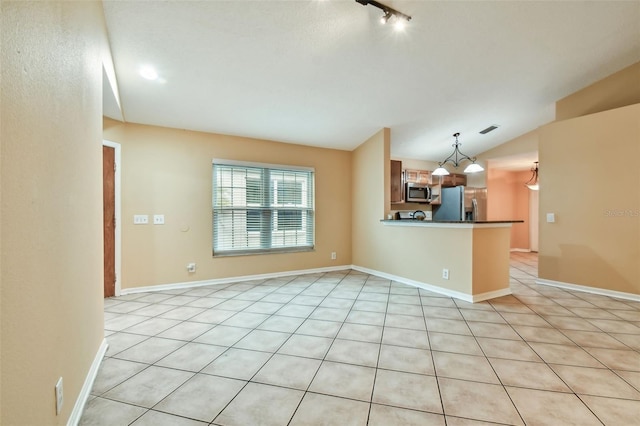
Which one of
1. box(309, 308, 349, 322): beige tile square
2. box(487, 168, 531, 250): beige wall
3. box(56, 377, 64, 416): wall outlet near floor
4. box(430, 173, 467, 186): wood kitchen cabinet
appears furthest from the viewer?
box(487, 168, 531, 250): beige wall

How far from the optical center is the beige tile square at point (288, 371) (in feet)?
5.49

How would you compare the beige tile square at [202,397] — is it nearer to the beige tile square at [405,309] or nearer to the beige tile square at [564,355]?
the beige tile square at [405,309]

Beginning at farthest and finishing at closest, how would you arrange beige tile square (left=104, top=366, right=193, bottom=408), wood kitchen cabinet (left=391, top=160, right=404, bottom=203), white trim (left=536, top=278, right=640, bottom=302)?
wood kitchen cabinet (left=391, top=160, right=404, bottom=203), white trim (left=536, top=278, right=640, bottom=302), beige tile square (left=104, top=366, right=193, bottom=408)

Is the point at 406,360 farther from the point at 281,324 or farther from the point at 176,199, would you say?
the point at 176,199

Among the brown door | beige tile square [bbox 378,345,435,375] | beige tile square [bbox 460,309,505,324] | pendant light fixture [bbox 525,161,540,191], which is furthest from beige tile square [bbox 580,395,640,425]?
pendant light fixture [bbox 525,161,540,191]

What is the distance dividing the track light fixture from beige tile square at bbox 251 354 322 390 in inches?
114

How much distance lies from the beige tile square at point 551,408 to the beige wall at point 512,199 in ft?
22.3

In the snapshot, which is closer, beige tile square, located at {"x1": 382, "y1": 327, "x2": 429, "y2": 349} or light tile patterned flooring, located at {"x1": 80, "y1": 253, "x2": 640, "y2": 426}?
light tile patterned flooring, located at {"x1": 80, "y1": 253, "x2": 640, "y2": 426}

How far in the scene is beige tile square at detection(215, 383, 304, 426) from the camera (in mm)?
1366

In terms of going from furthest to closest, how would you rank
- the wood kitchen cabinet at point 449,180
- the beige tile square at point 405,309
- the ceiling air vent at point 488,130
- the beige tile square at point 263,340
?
the wood kitchen cabinet at point 449,180 < the ceiling air vent at point 488,130 < the beige tile square at point 405,309 < the beige tile square at point 263,340

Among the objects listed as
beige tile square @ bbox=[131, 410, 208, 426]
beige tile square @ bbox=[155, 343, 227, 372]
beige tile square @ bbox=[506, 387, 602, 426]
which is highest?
beige tile square @ bbox=[506, 387, 602, 426]

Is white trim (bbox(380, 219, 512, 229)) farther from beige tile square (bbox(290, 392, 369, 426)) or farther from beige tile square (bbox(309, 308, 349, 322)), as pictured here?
beige tile square (bbox(290, 392, 369, 426))

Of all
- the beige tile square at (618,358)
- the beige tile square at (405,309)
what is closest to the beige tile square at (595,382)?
the beige tile square at (618,358)

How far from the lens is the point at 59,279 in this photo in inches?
46.4
